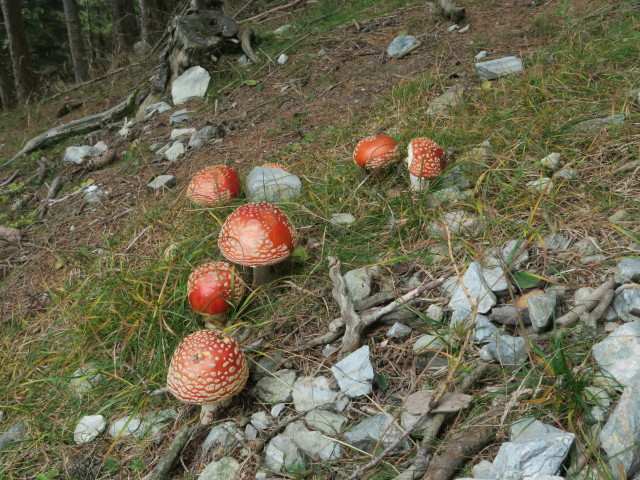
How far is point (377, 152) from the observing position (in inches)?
138

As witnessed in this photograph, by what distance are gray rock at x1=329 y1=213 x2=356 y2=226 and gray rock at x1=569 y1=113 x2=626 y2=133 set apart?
1611mm

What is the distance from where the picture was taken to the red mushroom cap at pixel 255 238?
111 inches

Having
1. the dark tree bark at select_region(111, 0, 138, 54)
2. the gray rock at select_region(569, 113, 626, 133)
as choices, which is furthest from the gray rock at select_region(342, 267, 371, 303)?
the dark tree bark at select_region(111, 0, 138, 54)

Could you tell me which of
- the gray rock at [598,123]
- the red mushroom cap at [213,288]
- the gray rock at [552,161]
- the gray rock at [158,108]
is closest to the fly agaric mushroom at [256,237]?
the red mushroom cap at [213,288]

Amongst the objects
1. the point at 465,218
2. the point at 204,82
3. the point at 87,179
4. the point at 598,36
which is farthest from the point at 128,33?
the point at 465,218

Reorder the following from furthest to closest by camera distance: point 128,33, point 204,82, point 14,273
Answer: point 128,33 < point 204,82 < point 14,273

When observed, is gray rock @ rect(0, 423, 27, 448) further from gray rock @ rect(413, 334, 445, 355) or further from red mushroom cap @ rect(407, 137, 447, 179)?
red mushroom cap @ rect(407, 137, 447, 179)

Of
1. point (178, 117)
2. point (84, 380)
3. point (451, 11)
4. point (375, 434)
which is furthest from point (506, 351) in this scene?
point (451, 11)

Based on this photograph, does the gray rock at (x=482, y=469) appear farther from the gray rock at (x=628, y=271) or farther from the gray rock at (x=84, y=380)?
the gray rock at (x=84, y=380)

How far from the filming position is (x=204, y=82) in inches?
247

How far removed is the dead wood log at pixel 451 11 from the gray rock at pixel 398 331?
4.70 metres

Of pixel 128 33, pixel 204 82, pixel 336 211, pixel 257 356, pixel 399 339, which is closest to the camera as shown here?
pixel 399 339

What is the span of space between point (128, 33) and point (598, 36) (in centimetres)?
1161

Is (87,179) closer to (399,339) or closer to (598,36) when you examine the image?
(399,339)
